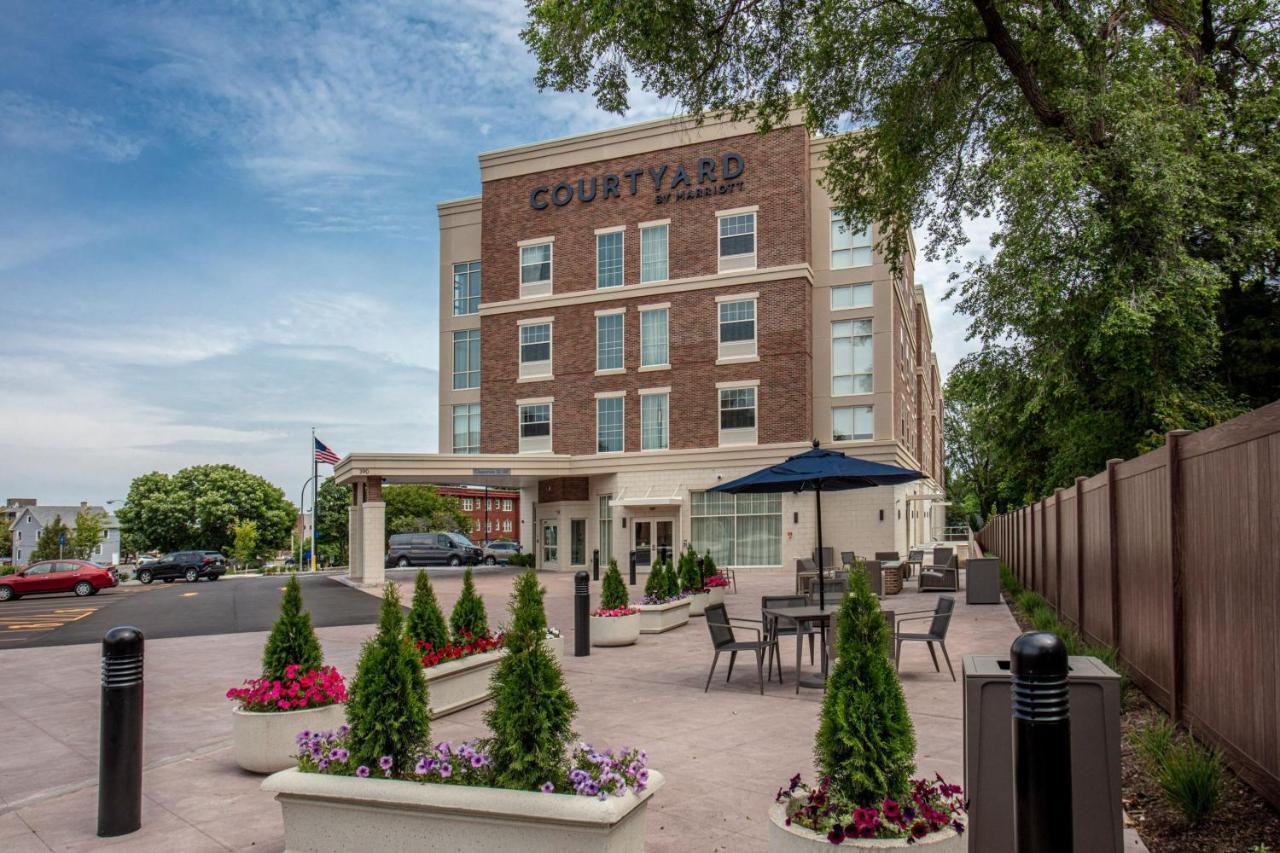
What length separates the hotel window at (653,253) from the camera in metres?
40.9

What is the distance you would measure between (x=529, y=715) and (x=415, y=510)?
3474 inches

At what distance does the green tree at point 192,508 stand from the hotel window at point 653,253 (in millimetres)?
53585

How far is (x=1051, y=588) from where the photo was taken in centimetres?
1692

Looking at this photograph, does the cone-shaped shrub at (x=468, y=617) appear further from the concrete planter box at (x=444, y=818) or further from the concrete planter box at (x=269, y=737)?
the concrete planter box at (x=444, y=818)

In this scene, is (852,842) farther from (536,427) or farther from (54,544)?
(54,544)

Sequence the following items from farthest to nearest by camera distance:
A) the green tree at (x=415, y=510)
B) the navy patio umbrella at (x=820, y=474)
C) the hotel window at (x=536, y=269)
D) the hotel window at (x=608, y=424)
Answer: the green tree at (x=415, y=510), the hotel window at (x=536, y=269), the hotel window at (x=608, y=424), the navy patio umbrella at (x=820, y=474)

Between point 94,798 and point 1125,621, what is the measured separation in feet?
29.7

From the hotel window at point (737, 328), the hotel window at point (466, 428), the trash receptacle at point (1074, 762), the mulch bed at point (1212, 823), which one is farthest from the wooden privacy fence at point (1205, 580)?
the hotel window at point (466, 428)

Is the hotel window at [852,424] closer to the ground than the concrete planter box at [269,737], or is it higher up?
higher up

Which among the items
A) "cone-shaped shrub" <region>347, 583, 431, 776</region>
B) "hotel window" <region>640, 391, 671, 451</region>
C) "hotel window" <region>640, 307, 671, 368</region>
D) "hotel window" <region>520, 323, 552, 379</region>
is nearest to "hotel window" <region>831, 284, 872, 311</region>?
"hotel window" <region>640, 307, 671, 368</region>

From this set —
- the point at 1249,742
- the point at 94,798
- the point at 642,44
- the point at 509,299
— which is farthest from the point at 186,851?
the point at 509,299

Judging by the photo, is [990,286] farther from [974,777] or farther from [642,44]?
[974,777]

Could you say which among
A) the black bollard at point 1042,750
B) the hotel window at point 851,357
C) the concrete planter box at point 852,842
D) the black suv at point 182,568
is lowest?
the black suv at point 182,568

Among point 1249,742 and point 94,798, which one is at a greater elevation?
point 1249,742
